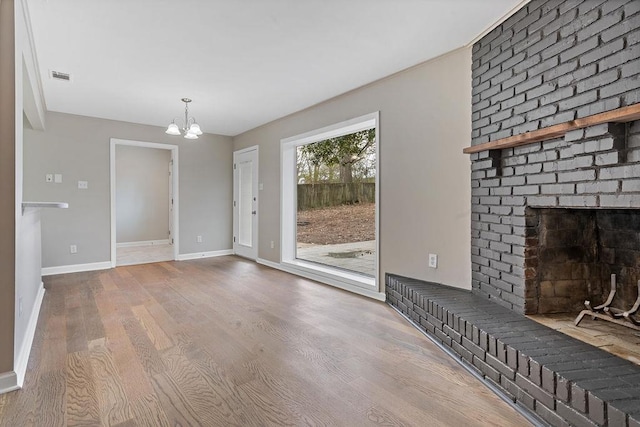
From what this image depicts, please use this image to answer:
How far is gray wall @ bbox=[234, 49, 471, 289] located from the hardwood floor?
2.08ft

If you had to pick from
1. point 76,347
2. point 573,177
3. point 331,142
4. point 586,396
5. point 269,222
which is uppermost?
point 331,142

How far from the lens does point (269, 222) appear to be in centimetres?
528

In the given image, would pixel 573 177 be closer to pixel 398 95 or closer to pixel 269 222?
pixel 398 95

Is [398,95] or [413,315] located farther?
[398,95]

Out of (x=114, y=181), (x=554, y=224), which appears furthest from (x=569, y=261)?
(x=114, y=181)

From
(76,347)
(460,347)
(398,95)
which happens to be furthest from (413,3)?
(76,347)

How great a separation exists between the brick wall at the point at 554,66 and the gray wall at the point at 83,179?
4911mm

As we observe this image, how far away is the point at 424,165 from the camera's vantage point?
118 inches

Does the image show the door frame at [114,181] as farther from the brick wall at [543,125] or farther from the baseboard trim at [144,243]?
the brick wall at [543,125]

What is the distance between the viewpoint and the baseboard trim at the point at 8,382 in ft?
5.73

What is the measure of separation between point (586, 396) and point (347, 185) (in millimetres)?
3277

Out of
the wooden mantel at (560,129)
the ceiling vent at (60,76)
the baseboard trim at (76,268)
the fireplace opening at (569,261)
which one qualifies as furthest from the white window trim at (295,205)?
the baseboard trim at (76,268)

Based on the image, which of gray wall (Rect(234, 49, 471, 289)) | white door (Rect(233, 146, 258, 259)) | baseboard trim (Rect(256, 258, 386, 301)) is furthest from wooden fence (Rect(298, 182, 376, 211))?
white door (Rect(233, 146, 258, 259))

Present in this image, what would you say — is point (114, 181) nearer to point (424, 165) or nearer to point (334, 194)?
point (334, 194)
